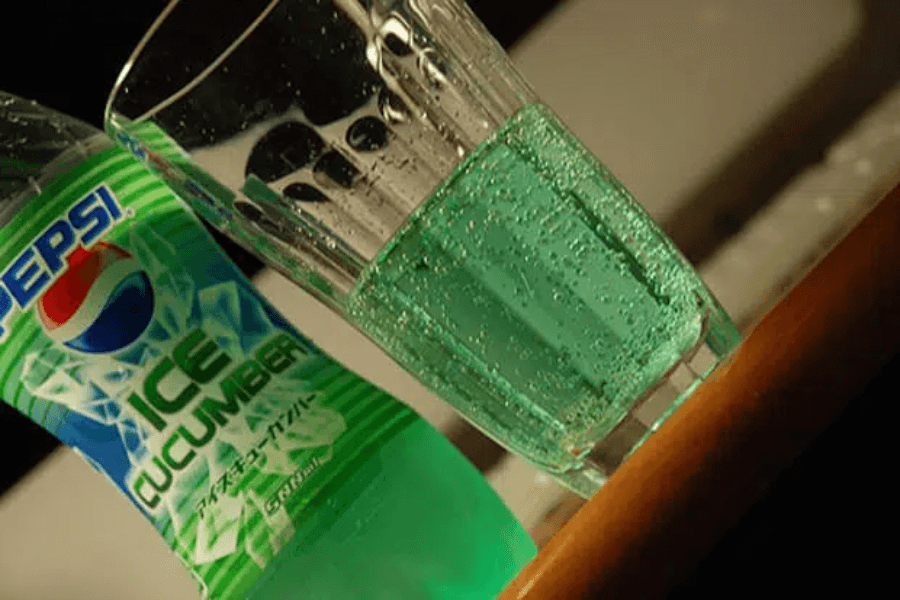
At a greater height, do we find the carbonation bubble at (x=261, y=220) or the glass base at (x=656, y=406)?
the carbonation bubble at (x=261, y=220)

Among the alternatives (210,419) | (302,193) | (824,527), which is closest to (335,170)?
(302,193)

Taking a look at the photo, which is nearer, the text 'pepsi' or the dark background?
the dark background

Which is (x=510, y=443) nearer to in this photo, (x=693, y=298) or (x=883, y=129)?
(x=693, y=298)

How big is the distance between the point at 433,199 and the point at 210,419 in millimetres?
163

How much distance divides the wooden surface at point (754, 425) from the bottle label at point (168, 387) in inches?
8.0

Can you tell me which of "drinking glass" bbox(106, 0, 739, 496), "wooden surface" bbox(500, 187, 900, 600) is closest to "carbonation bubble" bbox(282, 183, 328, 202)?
"drinking glass" bbox(106, 0, 739, 496)

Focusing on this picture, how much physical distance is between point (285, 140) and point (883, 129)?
38cm

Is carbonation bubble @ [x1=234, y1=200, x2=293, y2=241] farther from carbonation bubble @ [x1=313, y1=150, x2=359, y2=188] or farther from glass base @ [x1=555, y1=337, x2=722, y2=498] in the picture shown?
glass base @ [x1=555, y1=337, x2=722, y2=498]

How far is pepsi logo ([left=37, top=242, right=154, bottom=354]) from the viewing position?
55cm

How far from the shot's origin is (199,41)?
0.48m

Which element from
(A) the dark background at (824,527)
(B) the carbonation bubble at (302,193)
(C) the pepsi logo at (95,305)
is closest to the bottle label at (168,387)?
(C) the pepsi logo at (95,305)

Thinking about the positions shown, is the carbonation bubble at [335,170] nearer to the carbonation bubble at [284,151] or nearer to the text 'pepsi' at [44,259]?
the carbonation bubble at [284,151]

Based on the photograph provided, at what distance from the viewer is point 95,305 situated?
555mm

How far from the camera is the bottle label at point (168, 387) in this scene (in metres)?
0.55
